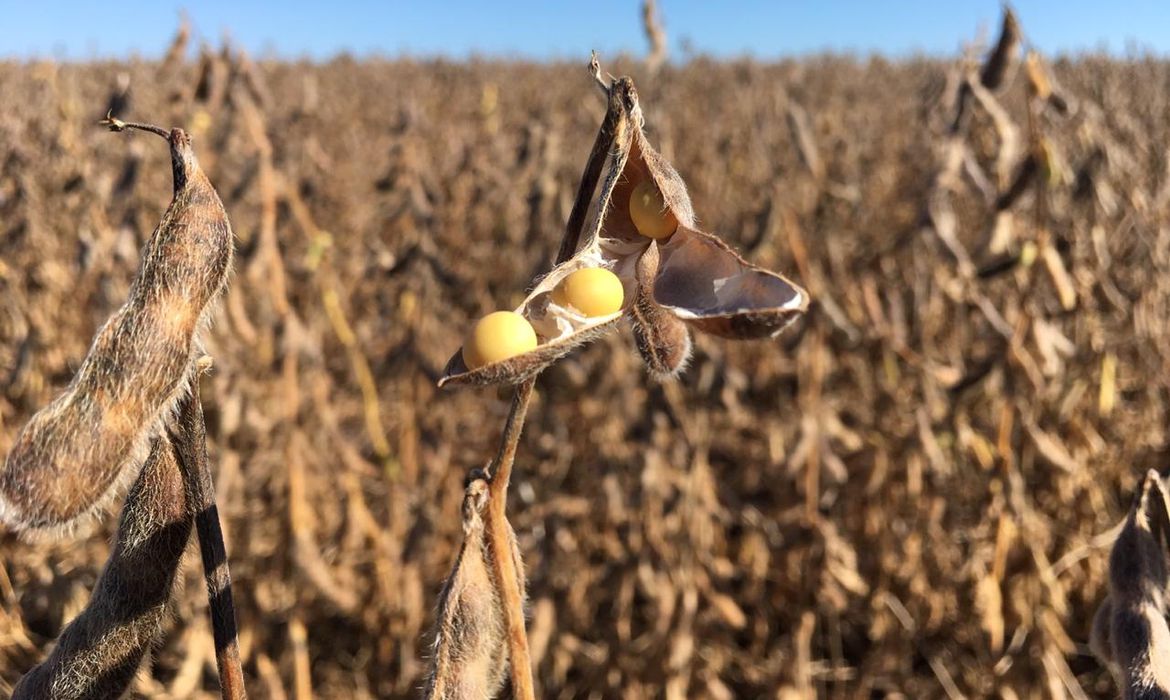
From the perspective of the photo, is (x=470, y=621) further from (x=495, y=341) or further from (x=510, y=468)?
(x=495, y=341)

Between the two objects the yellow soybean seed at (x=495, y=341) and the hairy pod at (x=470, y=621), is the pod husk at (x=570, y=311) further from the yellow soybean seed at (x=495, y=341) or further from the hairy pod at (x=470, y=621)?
the hairy pod at (x=470, y=621)

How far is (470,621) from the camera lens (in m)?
0.71

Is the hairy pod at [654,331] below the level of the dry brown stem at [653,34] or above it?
below

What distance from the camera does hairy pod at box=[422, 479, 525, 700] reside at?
0.70 m

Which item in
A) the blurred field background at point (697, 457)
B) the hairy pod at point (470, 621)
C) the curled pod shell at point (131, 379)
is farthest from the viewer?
the blurred field background at point (697, 457)

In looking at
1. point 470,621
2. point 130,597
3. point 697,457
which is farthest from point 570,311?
point 697,457

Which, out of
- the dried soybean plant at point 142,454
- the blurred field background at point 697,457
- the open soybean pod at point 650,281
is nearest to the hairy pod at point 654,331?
the open soybean pod at point 650,281

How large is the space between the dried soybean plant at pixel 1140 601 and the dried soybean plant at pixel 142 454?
0.66m

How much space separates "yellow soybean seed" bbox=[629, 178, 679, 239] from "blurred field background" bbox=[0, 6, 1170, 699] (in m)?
1.72

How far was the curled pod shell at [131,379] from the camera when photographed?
597mm

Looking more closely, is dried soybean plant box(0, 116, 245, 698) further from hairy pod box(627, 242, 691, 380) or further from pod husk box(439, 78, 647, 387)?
hairy pod box(627, 242, 691, 380)

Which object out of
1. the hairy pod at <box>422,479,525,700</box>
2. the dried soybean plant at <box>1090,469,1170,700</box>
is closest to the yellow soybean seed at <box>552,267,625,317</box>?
the hairy pod at <box>422,479,525,700</box>

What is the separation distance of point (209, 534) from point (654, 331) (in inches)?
14.6

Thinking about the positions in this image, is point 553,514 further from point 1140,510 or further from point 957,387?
point 1140,510
